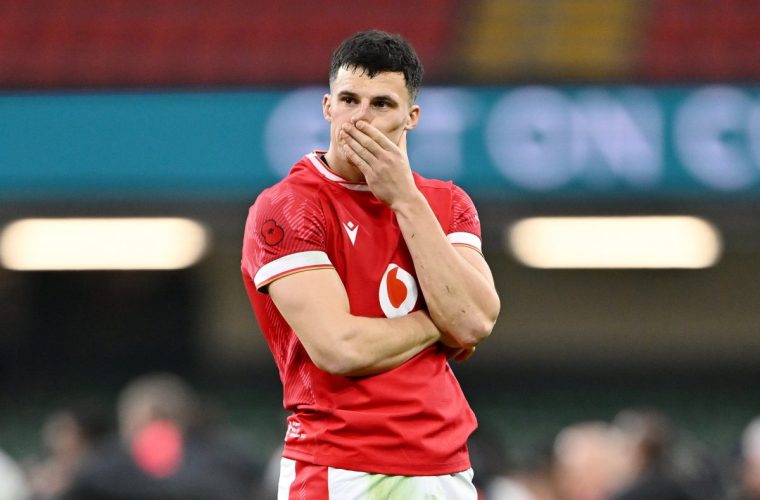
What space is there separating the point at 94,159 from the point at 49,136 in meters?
0.34

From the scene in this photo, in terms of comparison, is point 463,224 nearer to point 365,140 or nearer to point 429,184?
point 429,184

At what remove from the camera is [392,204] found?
9.45 feet

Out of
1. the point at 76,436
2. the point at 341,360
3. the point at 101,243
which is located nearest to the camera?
the point at 341,360

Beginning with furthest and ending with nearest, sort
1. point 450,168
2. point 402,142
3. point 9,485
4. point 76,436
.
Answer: point 450,168 < point 9,485 < point 76,436 < point 402,142

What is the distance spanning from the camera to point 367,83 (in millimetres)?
2906

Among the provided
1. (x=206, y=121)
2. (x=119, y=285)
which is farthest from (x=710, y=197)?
(x=119, y=285)

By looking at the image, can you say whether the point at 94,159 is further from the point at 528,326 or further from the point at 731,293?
the point at 731,293

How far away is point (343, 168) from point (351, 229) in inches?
5.6

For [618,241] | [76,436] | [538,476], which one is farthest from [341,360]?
[618,241]

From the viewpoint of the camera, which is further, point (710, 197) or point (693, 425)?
point (693, 425)

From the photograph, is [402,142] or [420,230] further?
[402,142]

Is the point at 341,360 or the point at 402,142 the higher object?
the point at 402,142

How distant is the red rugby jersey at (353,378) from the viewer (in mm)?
2857

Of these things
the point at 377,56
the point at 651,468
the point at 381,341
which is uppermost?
the point at 377,56
